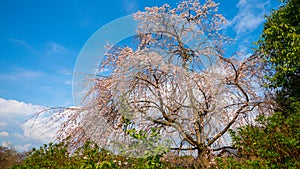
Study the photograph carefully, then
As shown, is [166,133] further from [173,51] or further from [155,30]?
[155,30]

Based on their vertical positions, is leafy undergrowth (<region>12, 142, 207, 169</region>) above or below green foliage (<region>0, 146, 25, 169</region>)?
below

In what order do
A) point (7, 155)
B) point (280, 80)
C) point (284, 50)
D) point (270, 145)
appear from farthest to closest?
point (7, 155)
point (280, 80)
point (284, 50)
point (270, 145)

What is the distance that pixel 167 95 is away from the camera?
4367 millimetres

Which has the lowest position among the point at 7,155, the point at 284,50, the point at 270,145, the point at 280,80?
the point at 270,145

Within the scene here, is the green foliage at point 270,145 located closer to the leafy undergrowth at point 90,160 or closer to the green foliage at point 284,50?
the leafy undergrowth at point 90,160

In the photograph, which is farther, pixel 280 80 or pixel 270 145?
pixel 280 80

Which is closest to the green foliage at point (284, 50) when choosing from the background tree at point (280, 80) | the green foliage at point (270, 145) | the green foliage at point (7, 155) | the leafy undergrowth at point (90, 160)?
the background tree at point (280, 80)

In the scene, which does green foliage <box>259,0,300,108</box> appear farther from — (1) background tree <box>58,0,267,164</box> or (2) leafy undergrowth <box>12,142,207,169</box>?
(2) leafy undergrowth <box>12,142,207,169</box>

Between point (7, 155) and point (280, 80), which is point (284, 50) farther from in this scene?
point (7, 155)

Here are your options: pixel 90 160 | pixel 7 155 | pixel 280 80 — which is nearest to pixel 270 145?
pixel 90 160

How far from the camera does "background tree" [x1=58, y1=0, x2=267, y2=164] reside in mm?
4352

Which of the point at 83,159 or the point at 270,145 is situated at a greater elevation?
the point at 270,145

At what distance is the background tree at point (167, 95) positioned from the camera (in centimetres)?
435

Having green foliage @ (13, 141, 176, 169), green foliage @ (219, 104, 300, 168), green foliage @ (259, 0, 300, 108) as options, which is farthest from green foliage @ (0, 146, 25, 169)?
green foliage @ (259, 0, 300, 108)
